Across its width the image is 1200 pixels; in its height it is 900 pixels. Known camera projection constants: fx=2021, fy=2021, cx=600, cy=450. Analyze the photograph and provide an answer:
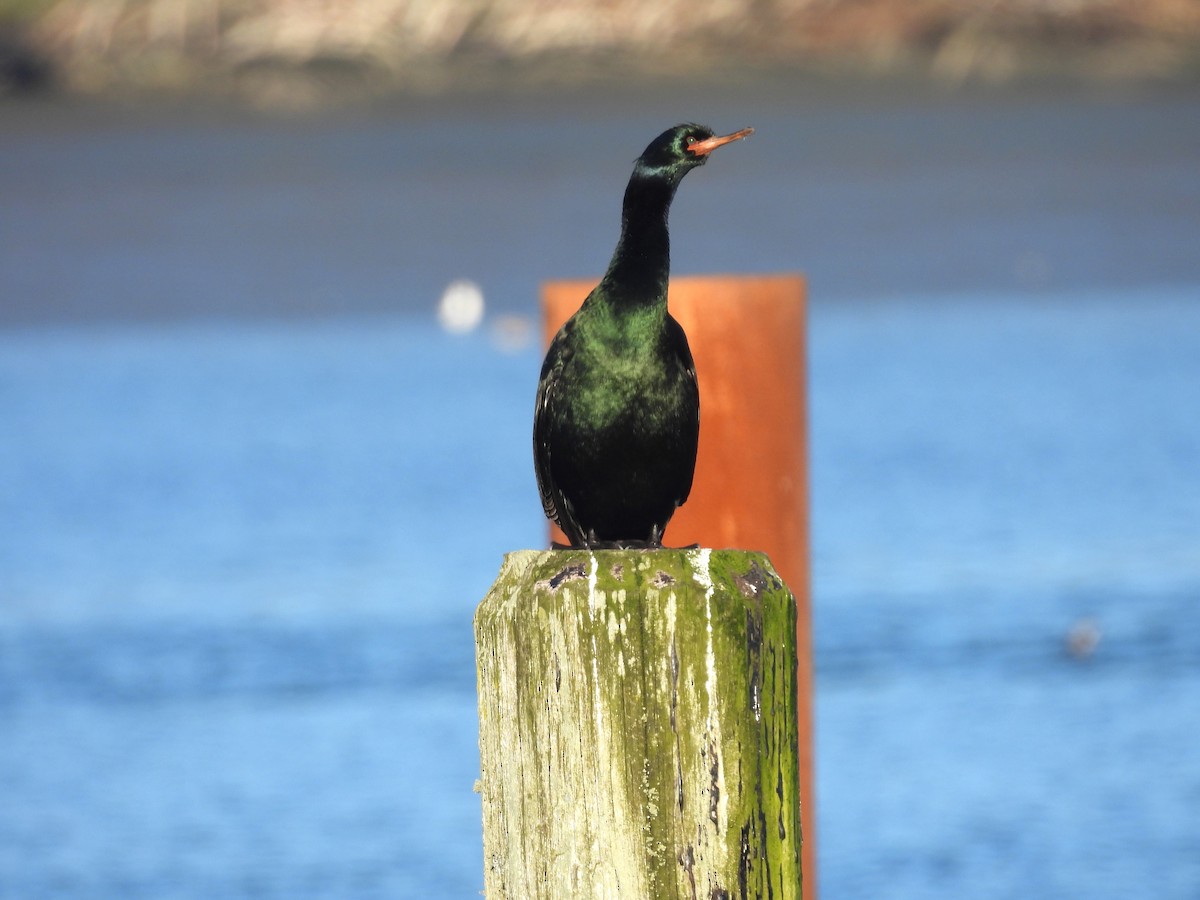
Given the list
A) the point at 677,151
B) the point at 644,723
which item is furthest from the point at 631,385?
the point at 644,723

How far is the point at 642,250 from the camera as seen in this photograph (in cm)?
364

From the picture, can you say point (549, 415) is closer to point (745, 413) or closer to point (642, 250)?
point (642, 250)

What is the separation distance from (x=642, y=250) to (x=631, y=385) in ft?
0.82

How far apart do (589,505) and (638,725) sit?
1.21 metres

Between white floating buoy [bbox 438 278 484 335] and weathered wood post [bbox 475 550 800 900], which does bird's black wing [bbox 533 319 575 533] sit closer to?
weathered wood post [bbox 475 550 800 900]

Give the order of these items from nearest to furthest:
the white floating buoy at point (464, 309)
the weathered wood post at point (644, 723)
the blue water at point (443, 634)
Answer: the weathered wood post at point (644, 723)
the blue water at point (443, 634)
the white floating buoy at point (464, 309)

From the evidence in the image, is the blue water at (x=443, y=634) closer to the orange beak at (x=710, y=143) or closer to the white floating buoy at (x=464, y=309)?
the orange beak at (x=710, y=143)

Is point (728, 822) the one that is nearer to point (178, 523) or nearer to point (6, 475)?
point (178, 523)

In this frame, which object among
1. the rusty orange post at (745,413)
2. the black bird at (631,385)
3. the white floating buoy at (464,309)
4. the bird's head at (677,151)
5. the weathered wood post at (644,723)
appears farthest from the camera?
the white floating buoy at (464,309)

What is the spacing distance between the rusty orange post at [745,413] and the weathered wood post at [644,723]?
1402mm

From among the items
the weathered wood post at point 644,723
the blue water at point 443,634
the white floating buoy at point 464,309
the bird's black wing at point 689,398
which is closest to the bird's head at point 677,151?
the bird's black wing at point 689,398

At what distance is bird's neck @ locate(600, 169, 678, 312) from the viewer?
11.8 feet

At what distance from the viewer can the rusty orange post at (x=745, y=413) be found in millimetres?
4090

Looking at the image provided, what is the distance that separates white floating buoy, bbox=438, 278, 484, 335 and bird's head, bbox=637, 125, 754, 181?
31371 mm
